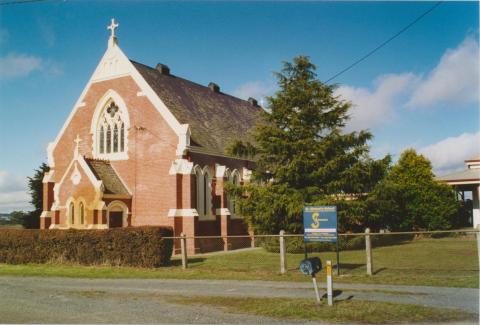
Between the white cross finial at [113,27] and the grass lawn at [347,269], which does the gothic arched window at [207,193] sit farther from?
the white cross finial at [113,27]

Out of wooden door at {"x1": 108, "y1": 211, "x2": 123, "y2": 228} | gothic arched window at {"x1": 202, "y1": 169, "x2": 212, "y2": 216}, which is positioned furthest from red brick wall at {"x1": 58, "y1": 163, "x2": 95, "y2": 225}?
gothic arched window at {"x1": 202, "y1": 169, "x2": 212, "y2": 216}

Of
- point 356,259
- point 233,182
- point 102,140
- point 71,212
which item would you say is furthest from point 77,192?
point 356,259

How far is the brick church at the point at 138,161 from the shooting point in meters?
26.2

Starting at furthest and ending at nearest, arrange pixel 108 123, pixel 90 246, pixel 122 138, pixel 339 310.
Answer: pixel 108 123 → pixel 122 138 → pixel 90 246 → pixel 339 310

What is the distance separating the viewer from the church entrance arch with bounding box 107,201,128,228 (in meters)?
26.4

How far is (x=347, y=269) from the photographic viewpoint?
17016mm

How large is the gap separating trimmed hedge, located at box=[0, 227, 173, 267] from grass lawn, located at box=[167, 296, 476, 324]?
7450 mm

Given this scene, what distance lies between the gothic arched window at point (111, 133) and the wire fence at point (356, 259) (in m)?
7.24

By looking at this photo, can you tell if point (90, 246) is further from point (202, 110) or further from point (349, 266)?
point (202, 110)

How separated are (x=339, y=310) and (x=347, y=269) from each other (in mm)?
6921

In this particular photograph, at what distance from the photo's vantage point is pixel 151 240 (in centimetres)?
1894

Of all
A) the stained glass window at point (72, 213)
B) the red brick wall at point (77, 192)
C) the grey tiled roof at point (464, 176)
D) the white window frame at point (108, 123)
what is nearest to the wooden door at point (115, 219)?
the red brick wall at point (77, 192)

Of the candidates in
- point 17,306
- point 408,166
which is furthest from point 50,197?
point 408,166

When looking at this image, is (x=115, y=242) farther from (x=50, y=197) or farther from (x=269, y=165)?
(x=50, y=197)
